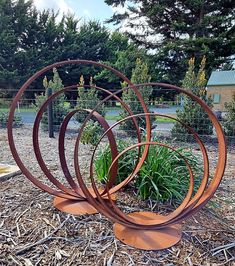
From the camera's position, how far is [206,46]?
12.4 metres

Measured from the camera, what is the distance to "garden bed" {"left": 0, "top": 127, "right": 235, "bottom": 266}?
1577mm

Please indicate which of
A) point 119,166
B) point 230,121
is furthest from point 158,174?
point 230,121

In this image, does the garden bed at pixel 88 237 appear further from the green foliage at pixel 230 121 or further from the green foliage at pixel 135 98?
the green foliage at pixel 135 98

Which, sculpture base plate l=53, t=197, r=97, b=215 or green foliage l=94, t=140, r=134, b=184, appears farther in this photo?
green foliage l=94, t=140, r=134, b=184

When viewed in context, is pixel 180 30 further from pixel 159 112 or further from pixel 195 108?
pixel 195 108

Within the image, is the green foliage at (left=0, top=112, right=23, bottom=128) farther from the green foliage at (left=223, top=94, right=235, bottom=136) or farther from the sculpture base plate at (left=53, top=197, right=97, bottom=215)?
the sculpture base plate at (left=53, top=197, right=97, bottom=215)

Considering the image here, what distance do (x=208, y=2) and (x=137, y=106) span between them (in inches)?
390

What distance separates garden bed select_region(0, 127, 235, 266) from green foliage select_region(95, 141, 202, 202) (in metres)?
0.12

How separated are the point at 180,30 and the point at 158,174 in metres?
13.1

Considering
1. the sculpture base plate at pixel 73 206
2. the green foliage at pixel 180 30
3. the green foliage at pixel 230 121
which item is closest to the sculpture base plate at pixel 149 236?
the sculpture base plate at pixel 73 206

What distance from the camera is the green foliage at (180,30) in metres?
12.5

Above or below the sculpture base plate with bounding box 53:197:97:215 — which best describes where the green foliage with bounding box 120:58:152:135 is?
above

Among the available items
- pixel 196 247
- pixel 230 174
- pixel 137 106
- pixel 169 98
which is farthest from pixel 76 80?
pixel 196 247

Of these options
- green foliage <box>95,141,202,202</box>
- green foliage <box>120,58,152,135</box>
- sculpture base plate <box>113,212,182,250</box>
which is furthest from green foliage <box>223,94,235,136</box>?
sculpture base plate <box>113,212,182,250</box>
